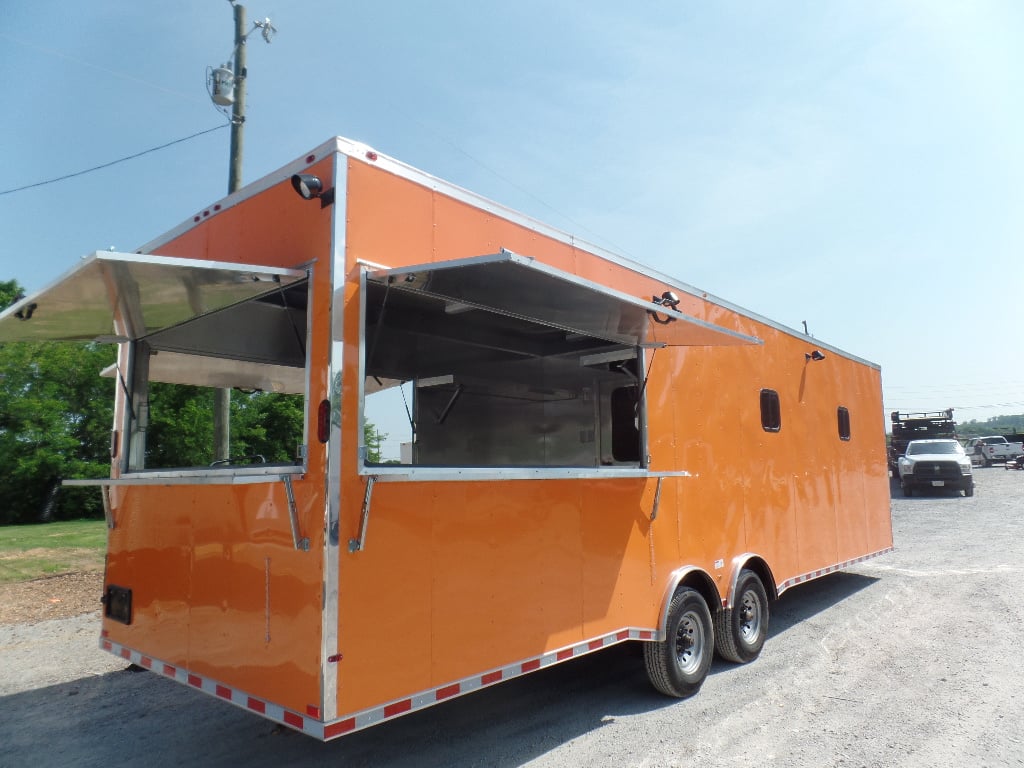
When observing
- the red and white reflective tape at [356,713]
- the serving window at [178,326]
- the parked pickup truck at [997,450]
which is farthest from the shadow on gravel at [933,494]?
the serving window at [178,326]

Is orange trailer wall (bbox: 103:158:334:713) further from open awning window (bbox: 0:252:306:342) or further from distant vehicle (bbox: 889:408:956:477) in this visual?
distant vehicle (bbox: 889:408:956:477)

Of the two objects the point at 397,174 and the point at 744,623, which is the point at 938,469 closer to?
the point at 744,623

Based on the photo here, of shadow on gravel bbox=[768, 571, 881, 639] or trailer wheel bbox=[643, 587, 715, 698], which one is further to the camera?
shadow on gravel bbox=[768, 571, 881, 639]

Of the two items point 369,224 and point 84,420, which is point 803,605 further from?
point 84,420

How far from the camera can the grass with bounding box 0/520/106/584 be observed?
9.52 m

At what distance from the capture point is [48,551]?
11.2 meters

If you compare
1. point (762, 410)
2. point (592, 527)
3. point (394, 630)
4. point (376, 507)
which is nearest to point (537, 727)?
point (592, 527)

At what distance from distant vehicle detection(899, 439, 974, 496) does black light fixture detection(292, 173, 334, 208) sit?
73.9ft

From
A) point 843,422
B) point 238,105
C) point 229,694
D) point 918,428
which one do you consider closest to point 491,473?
point 229,694

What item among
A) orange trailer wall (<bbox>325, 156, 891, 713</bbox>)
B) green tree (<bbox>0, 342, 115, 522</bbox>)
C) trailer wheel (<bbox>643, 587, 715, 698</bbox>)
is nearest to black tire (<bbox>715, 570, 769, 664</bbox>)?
trailer wheel (<bbox>643, 587, 715, 698</bbox>)

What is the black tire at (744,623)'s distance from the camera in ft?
18.5

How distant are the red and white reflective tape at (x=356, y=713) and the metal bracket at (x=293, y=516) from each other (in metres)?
0.65

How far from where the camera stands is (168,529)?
3947 millimetres

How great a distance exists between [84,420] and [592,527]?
19.3 metres
